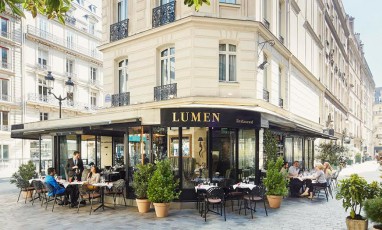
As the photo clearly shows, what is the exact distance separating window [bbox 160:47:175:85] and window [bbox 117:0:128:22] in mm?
3263

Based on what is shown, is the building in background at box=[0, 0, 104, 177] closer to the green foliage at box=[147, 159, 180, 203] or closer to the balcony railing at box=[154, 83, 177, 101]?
the balcony railing at box=[154, 83, 177, 101]

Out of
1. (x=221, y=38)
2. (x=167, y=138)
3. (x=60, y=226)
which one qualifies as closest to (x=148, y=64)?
(x=221, y=38)

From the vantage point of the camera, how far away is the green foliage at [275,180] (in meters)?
10.5

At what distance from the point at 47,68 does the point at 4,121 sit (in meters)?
7.09

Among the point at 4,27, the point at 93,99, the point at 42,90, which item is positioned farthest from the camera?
the point at 93,99

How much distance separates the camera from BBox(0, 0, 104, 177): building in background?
3130cm

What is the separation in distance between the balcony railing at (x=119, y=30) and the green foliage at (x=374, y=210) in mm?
12108

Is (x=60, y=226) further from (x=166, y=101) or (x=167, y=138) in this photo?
(x=166, y=101)

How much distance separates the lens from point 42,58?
34.8 metres

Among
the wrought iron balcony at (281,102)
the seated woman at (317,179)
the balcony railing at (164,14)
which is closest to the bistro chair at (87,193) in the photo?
the balcony railing at (164,14)

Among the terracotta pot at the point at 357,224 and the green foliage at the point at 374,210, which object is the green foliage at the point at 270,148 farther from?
the green foliage at the point at 374,210

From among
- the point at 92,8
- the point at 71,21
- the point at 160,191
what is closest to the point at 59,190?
the point at 160,191

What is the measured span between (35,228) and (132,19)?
10.0 metres

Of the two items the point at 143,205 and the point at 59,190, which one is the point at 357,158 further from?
the point at 59,190
